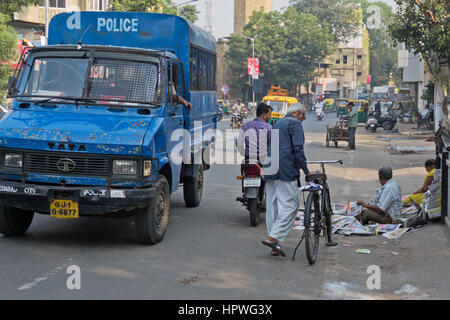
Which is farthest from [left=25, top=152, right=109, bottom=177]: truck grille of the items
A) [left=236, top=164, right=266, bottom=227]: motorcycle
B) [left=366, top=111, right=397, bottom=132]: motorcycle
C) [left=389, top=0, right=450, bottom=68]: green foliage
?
[left=366, top=111, right=397, bottom=132]: motorcycle

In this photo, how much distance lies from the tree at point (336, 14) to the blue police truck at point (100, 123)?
305 feet

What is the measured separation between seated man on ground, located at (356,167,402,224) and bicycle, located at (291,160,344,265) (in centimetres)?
156

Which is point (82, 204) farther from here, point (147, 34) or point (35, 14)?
point (35, 14)

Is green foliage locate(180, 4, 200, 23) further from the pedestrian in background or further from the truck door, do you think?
the truck door

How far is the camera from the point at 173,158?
29.3 feet

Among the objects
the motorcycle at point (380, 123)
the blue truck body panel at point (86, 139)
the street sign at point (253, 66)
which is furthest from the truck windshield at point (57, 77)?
the street sign at point (253, 66)

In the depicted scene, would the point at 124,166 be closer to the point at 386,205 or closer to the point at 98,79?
the point at 98,79

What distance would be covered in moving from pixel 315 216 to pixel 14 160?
3.56m

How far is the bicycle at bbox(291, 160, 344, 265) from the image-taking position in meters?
7.29

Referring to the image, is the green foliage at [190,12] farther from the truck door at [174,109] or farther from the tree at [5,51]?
the truck door at [174,109]

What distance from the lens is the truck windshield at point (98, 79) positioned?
832 cm

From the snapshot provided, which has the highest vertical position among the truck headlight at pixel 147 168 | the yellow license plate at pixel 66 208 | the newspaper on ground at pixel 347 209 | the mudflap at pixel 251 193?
the truck headlight at pixel 147 168
